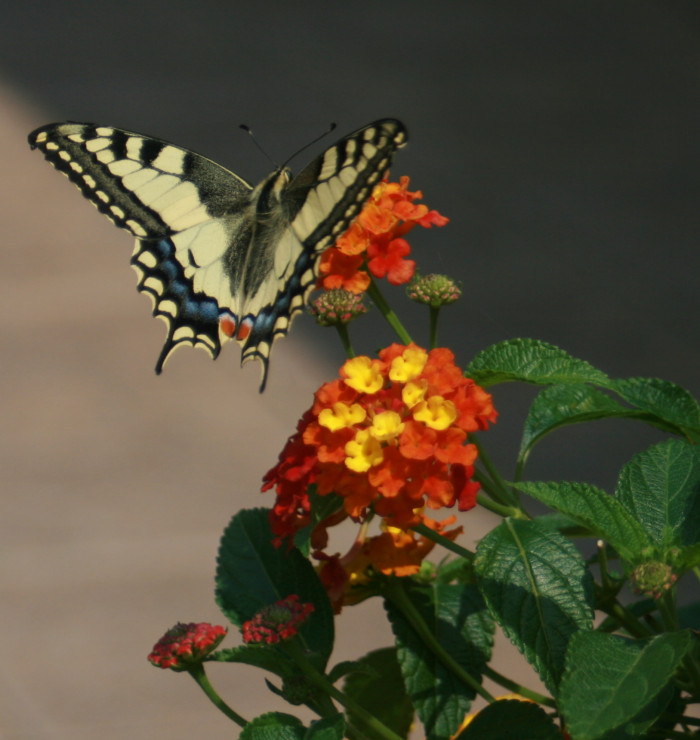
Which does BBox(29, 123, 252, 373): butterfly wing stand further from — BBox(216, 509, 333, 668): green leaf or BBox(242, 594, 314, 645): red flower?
BBox(242, 594, 314, 645): red flower

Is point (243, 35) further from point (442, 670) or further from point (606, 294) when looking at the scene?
point (442, 670)

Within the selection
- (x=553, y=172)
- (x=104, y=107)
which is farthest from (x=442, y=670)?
(x=104, y=107)

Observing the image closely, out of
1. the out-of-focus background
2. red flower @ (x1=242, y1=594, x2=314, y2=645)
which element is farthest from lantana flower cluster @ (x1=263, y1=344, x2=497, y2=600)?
the out-of-focus background

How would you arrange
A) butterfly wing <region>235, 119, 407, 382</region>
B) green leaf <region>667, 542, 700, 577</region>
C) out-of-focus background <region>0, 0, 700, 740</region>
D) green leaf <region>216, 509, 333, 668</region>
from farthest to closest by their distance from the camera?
out-of-focus background <region>0, 0, 700, 740</region> → butterfly wing <region>235, 119, 407, 382</region> → green leaf <region>216, 509, 333, 668</region> → green leaf <region>667, 542, 700, 577</region>

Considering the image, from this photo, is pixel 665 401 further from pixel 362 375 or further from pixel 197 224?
pixel 197 224

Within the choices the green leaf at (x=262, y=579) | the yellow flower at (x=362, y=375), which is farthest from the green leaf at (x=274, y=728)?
the yellow flower at (x=362, y=375)

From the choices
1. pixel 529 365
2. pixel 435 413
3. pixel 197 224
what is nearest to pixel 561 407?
pixel 529 365
